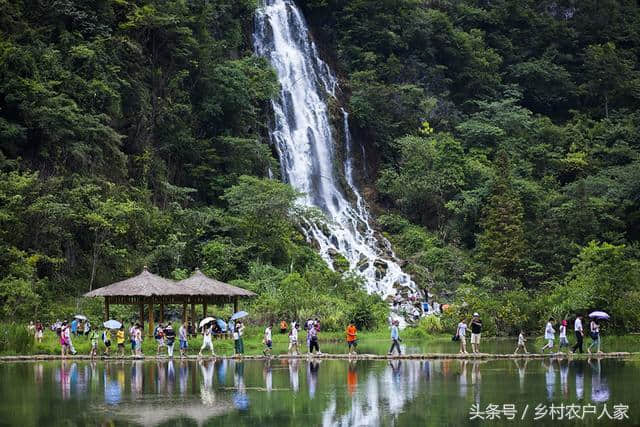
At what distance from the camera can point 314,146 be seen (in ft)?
179

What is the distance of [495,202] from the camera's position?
5106 cm

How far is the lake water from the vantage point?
58.4 feet

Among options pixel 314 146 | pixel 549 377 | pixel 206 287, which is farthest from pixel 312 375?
pixel 314 146

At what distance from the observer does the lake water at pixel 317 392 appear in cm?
1780

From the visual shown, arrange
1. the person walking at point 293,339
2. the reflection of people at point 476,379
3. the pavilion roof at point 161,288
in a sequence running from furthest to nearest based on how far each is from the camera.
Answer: the pavilion roof at point 161,288, the person walking at point 293,339, the reflection of people at point 476,379

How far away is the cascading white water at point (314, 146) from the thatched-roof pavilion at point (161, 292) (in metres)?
14.3

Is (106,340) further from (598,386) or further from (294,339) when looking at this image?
(598,386)

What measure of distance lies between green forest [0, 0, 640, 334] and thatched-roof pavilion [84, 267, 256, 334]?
3692mm

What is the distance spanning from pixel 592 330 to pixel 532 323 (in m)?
9.49

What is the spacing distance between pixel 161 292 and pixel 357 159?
2736cm

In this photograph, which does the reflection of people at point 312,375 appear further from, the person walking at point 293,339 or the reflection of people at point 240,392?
the reflection of people at point 240,392

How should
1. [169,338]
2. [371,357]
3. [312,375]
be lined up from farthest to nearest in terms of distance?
[169,338]
[371,357]
[312,375]

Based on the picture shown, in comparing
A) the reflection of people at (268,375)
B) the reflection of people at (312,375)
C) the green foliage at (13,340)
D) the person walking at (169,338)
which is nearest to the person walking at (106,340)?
the person walking at (169,338)

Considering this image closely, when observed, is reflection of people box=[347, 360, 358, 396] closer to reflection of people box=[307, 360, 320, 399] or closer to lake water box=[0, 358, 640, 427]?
lake water box=[0, 358, 640, 427]
